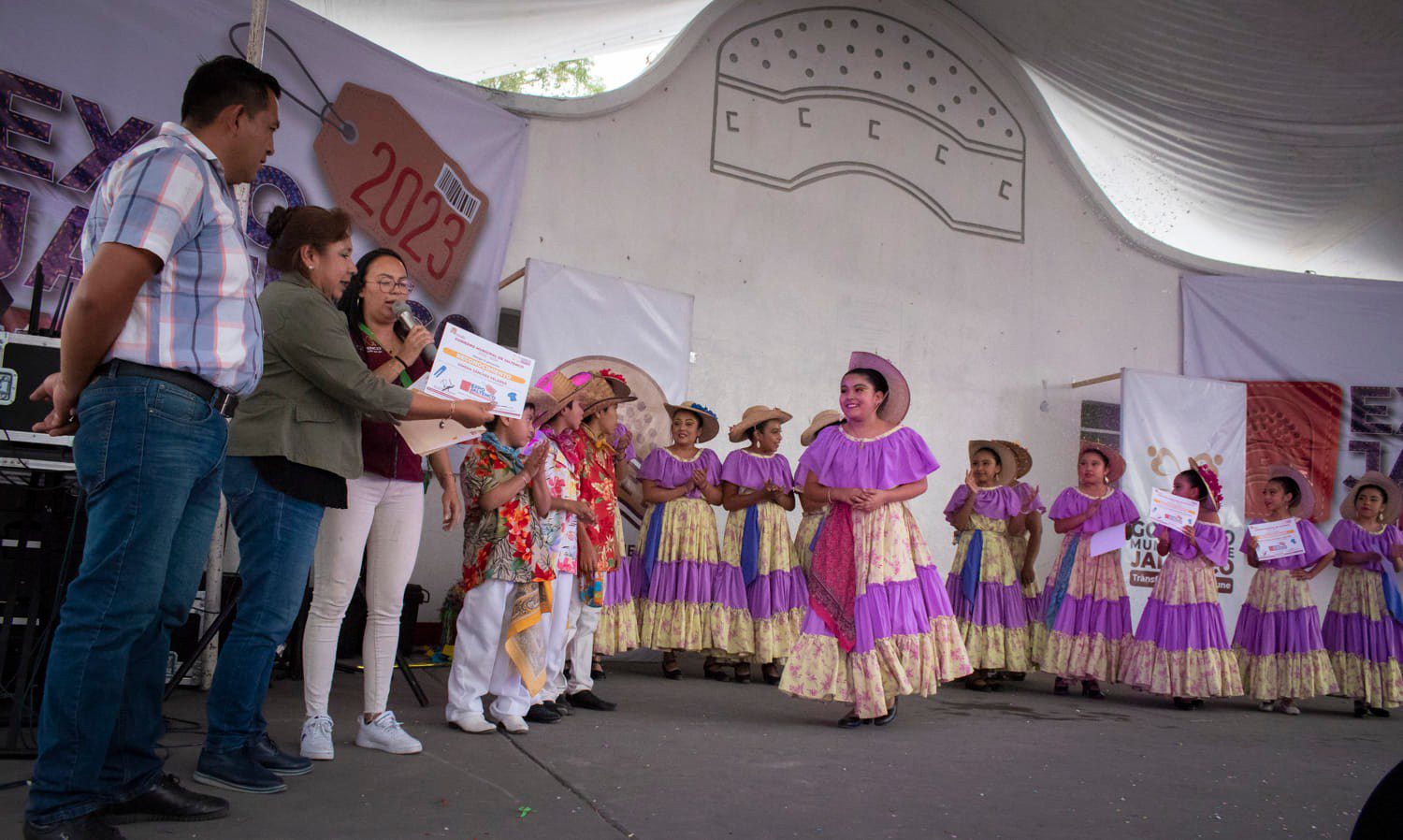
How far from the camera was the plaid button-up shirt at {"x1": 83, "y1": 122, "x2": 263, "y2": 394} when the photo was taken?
87.7 inches

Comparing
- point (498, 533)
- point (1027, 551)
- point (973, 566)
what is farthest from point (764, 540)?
point (498, 533)

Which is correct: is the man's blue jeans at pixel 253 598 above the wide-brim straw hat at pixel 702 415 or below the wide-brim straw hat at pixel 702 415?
below

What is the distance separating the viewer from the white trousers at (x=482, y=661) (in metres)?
4.09

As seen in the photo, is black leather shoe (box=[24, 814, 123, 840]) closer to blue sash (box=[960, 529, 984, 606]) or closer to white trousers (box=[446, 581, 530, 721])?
white trousers (box=[446, 581, 530, 721])

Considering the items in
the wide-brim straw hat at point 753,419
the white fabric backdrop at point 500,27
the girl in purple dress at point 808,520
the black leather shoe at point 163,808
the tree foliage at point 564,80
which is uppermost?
the tree foliage at point 564,80

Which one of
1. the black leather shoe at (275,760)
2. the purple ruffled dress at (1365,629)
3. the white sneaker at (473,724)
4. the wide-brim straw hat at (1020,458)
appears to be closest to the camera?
the black leather shoe at (275,760)

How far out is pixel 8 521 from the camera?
3.56 metres

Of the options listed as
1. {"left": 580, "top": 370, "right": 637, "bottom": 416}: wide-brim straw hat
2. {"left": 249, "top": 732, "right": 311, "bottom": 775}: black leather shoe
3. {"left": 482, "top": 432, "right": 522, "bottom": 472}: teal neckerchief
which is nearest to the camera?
{"left": 249, "top": 732, "right": 311, "bottom": 775}: black leather shoe

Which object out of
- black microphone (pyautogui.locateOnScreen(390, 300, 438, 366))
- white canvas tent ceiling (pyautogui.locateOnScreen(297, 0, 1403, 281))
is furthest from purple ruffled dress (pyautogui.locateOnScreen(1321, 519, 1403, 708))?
black microphone (pyautogui.locateOnScreen(390, 300, 438, 366))

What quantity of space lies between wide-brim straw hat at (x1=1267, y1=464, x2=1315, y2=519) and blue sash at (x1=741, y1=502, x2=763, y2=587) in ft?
13.1

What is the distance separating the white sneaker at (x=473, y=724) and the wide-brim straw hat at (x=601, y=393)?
5.43 feet

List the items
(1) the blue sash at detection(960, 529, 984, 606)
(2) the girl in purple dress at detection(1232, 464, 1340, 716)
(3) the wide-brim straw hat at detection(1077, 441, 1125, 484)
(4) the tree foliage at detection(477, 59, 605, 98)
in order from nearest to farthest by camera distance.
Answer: (2) the girl in purple dress at detection(1232, 464, 1340, 716)
(1) the blue sash at detection(960, 529, 984, 606)
(3) the wide-brim straw hat at detection(1077, 441, 1125, 484)
(4) the tree foliage at detection(477, 59, 605, 98)

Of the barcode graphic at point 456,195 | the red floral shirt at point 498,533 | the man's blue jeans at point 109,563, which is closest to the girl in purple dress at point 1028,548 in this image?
the barcode graphic at point 456,195

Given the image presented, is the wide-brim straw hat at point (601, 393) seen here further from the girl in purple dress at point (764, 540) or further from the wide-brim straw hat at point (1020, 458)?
the wide-brim straw hat at point (1020, 458)
